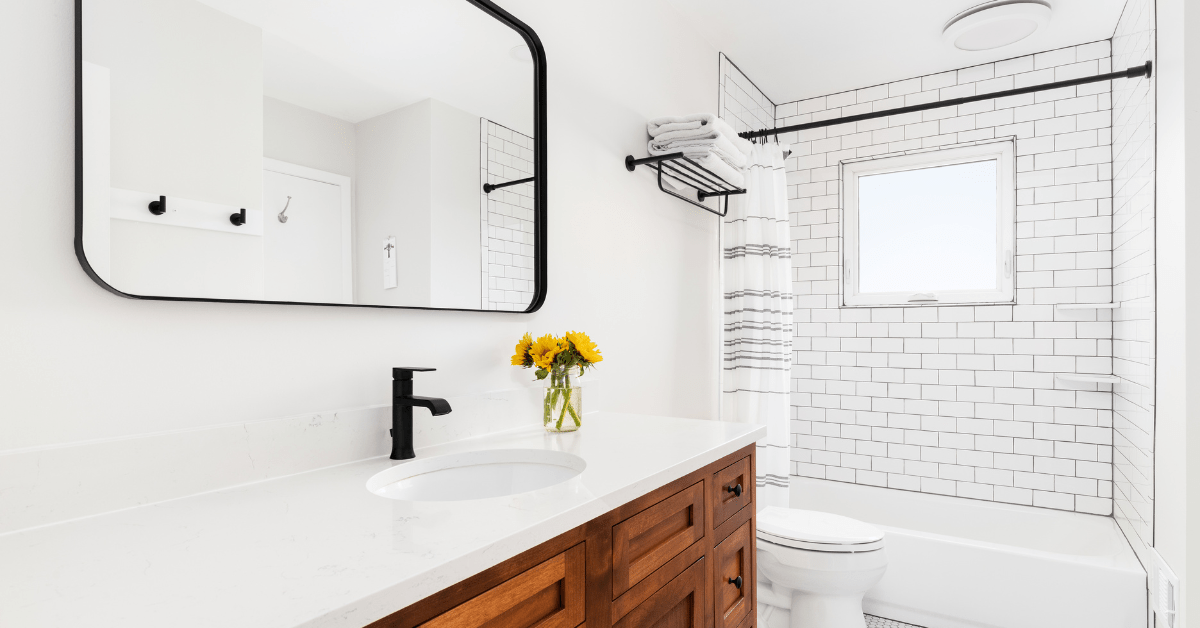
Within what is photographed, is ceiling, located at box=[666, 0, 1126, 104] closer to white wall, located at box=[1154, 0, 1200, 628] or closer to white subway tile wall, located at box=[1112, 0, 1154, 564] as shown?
white subway tile wall, located at box=[1112, 0, 1154, 564]

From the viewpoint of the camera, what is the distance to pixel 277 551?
2.31 feet

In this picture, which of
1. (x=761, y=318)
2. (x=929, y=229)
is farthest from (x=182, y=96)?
(x=929, y=229)

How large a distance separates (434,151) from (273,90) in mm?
370

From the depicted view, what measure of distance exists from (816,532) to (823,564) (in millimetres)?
111

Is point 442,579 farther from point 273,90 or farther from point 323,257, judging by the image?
point 273,90

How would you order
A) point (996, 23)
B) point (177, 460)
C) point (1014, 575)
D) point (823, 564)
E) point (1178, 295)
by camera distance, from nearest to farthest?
point (177, 460) → point (1178, 295) → point (823, 564) → point (1014, 575) → point (996, 23)

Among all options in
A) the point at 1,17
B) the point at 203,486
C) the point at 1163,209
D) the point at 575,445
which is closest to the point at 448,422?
the point at 575,445

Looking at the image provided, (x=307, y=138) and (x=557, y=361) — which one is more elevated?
(x=307, y=138)

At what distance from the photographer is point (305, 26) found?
114 centimetres

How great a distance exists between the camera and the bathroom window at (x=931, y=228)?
118 inches

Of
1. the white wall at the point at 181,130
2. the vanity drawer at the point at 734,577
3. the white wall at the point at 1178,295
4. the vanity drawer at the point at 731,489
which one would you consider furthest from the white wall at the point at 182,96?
the white wall at the point at 1178,295

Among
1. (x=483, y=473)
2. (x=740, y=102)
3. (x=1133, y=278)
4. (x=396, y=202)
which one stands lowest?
(x=483, y=473)

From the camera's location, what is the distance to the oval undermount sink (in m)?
1.16

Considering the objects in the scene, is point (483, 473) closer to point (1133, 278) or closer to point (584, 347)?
point (584, 347)
